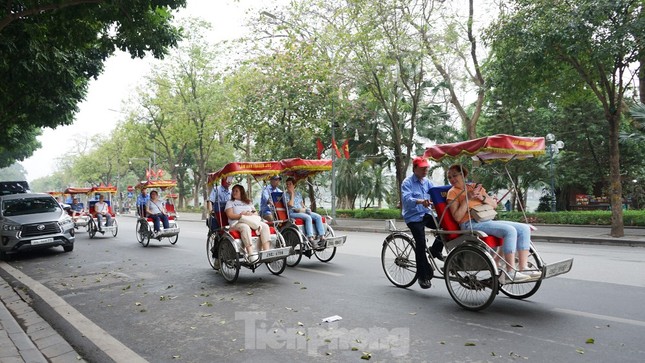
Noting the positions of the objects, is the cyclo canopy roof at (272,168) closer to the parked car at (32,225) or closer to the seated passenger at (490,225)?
the seated passenger at (490,225)

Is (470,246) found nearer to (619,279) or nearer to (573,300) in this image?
(573,300)

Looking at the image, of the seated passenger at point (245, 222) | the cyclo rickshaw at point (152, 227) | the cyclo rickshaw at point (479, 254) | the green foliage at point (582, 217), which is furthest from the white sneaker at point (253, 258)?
the green foliage at point (582, 217)

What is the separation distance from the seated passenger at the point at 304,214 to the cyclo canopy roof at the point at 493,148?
356cm

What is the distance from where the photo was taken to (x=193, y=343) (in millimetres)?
4895

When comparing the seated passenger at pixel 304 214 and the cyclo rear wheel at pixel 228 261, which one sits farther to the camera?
the seated passenger at pixel 304 214

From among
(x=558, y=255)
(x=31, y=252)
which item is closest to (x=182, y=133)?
(x=31, y=252)

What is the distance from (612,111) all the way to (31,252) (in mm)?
19218

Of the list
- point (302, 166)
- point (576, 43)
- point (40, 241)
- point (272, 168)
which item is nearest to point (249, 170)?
point (272, 168)

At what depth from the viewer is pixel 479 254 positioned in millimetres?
5625

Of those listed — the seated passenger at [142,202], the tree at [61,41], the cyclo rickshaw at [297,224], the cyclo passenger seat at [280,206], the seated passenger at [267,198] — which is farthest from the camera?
the seated passenger at [142,202]

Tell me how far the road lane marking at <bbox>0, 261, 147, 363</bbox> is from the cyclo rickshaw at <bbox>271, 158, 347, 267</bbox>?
394 centimetres

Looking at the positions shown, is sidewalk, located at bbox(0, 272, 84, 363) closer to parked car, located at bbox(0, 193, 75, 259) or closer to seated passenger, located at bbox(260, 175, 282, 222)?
seated passenger, located at bbox(260, 175, 282, 222)

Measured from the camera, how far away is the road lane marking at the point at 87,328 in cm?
451

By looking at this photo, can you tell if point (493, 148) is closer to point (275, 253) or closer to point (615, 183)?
point (275, 253)
